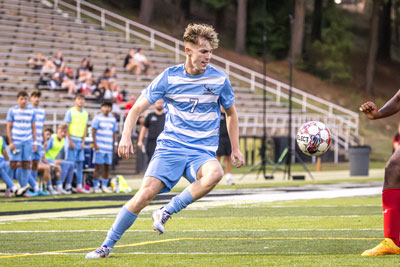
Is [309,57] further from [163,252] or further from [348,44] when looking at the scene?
[163,252]

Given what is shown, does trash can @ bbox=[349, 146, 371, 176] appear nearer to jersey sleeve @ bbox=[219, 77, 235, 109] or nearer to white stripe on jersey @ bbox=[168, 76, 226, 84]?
jersey sleeve @ bbox=[219, 77, 235, 109]

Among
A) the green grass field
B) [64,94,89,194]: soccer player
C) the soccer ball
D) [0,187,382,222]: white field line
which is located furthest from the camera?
[64,94,89,194]: soccer player

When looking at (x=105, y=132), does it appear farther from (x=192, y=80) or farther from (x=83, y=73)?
(x=83, y=73)

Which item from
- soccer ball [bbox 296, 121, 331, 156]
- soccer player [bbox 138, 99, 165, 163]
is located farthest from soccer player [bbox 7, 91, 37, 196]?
soccer ball [bbox 296, 121, 331, 156]

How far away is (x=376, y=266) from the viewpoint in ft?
22.0

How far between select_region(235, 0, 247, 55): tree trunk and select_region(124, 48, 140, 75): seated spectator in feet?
62.9

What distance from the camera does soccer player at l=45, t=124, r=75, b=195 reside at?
17703mm

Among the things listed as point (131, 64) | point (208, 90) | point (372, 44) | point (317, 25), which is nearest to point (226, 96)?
point (208, 90)

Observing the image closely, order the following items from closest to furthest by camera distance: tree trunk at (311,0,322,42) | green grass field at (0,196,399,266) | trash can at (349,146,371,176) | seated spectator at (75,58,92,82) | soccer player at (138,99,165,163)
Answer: green grass field at (0,196,399,266) → soccer player at (138,99,165,163) → trash can at (349,146,371,176) → seated spectator at (75,58,92,82) → tree trunk at (311,0,322,42)

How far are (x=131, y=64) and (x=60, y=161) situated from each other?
53.9 feet

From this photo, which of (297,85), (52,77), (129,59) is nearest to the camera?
(52,77)

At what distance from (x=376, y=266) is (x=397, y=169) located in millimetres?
1269

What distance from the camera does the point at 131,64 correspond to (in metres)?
34.2

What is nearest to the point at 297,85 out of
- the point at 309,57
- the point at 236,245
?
the point at 309,57
